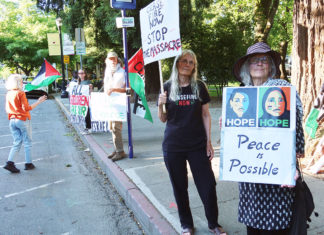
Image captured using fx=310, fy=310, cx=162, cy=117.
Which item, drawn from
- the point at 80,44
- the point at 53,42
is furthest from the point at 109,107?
the point at 53,42

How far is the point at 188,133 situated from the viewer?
294 centimetres

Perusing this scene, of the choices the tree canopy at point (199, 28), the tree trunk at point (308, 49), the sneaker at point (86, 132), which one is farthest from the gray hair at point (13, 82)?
the tree canopy at point (199, 28)

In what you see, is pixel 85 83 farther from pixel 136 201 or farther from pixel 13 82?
pixel 136 201

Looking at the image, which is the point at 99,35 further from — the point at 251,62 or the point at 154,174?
the point at 251,62

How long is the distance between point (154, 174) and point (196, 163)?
212cm

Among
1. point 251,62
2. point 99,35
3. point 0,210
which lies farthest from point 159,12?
point 99,35

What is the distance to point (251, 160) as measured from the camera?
220cm

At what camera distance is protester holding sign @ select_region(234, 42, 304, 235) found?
2.12 meters

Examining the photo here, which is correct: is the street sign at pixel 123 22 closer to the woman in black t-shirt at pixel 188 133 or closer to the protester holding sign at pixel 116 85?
the protester holding sign at pixel 116 85

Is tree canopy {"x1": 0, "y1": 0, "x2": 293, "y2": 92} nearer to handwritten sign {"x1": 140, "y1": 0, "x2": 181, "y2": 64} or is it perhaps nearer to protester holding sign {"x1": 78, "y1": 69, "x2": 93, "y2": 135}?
protester holding sign {"x1": 78, "y1": 69, "x2": 93, "y2": 135}

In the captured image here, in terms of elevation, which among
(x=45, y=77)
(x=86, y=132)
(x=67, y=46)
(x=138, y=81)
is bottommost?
(x=86, y=132)

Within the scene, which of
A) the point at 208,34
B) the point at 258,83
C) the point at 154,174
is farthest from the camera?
the point at 208,34

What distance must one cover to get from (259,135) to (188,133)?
35.0 inches

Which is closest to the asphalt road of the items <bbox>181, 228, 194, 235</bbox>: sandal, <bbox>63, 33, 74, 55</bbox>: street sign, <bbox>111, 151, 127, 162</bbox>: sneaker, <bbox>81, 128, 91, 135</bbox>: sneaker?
<bbox>111, 151, 127, 162</bbox>: sneaker
